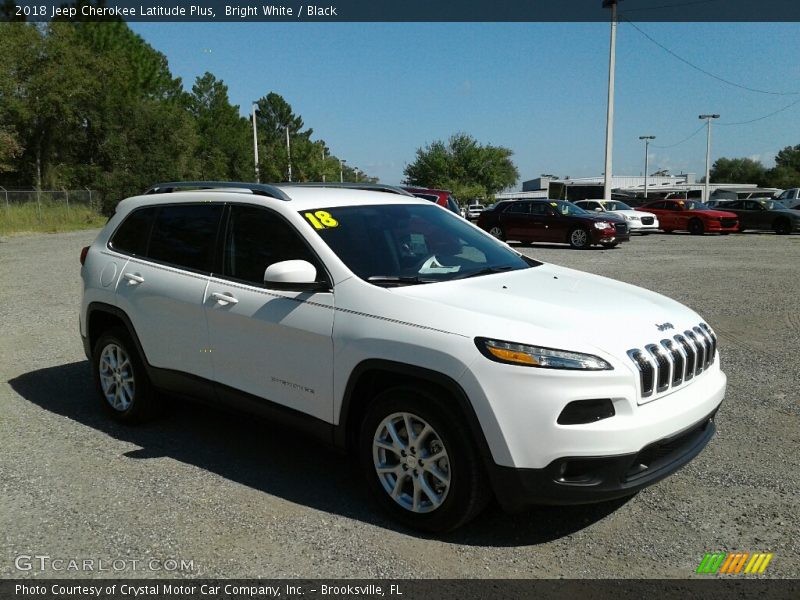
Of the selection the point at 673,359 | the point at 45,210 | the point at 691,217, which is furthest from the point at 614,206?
the point at 673,359

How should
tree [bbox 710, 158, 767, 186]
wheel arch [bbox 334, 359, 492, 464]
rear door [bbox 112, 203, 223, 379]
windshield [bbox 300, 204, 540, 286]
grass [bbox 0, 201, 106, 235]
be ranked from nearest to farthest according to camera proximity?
1. wheel arch [bbox 334, 359, 492, 464]
2. windshield [bbox 300, 204, 540, 286]
3. rear door [bbox 112, 203, 223, 379]
4. grass [bbox 0, 201, 106, 235]
5. tree [bbox 710, 158, 767, 186]

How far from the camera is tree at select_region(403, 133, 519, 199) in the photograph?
7994 cm

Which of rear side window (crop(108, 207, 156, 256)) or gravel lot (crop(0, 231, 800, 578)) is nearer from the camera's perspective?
gravel lot (crop(0, 231, 800, 578))

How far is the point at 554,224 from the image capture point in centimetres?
2316

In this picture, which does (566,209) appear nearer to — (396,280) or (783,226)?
(783,226)

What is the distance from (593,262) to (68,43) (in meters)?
41.9

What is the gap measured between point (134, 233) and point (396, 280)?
2513mm

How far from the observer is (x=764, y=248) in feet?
72.1

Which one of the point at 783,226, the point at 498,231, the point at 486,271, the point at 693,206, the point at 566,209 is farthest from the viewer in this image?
the point at 693,206

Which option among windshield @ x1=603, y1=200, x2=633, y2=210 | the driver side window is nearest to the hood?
the driver side window

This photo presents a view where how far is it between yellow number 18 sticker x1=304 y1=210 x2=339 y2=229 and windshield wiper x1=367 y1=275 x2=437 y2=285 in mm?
518

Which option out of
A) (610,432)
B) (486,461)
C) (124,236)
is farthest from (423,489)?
(124,236)

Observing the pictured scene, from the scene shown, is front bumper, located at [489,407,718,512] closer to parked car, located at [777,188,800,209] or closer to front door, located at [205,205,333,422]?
front door, located at [205,205,333,422]

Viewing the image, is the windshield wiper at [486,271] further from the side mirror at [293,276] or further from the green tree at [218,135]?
the green tree at [218,135]
